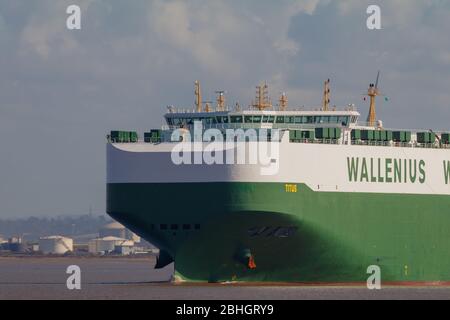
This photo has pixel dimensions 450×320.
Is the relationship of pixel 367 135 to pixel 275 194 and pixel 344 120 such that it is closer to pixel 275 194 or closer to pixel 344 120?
pixel 344 120

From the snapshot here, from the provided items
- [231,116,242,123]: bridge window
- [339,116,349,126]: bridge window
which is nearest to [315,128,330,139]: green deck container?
[339,116,349,126]: bridge window

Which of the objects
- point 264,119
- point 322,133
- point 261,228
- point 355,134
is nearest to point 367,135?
point 355,134

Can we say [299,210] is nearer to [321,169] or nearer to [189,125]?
[321,169]

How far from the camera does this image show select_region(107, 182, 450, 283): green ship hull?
9138 cm

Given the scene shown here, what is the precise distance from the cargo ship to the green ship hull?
6 cm

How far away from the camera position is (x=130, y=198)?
93312 mm

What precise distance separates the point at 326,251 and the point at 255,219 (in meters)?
6.44

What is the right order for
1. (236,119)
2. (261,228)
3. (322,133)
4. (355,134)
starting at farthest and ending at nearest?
1. (355,134)
2. (236,119)
3. (322,133)
4. (261,228)

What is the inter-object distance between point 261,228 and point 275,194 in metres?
2.10

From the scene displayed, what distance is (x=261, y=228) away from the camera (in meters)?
91.9

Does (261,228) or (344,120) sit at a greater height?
(344,120)

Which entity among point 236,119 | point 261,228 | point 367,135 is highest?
point 236,119

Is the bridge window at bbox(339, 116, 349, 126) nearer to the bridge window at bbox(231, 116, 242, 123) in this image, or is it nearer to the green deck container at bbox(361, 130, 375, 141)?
the green deck container at bbox(361, 130, 375, 141)
